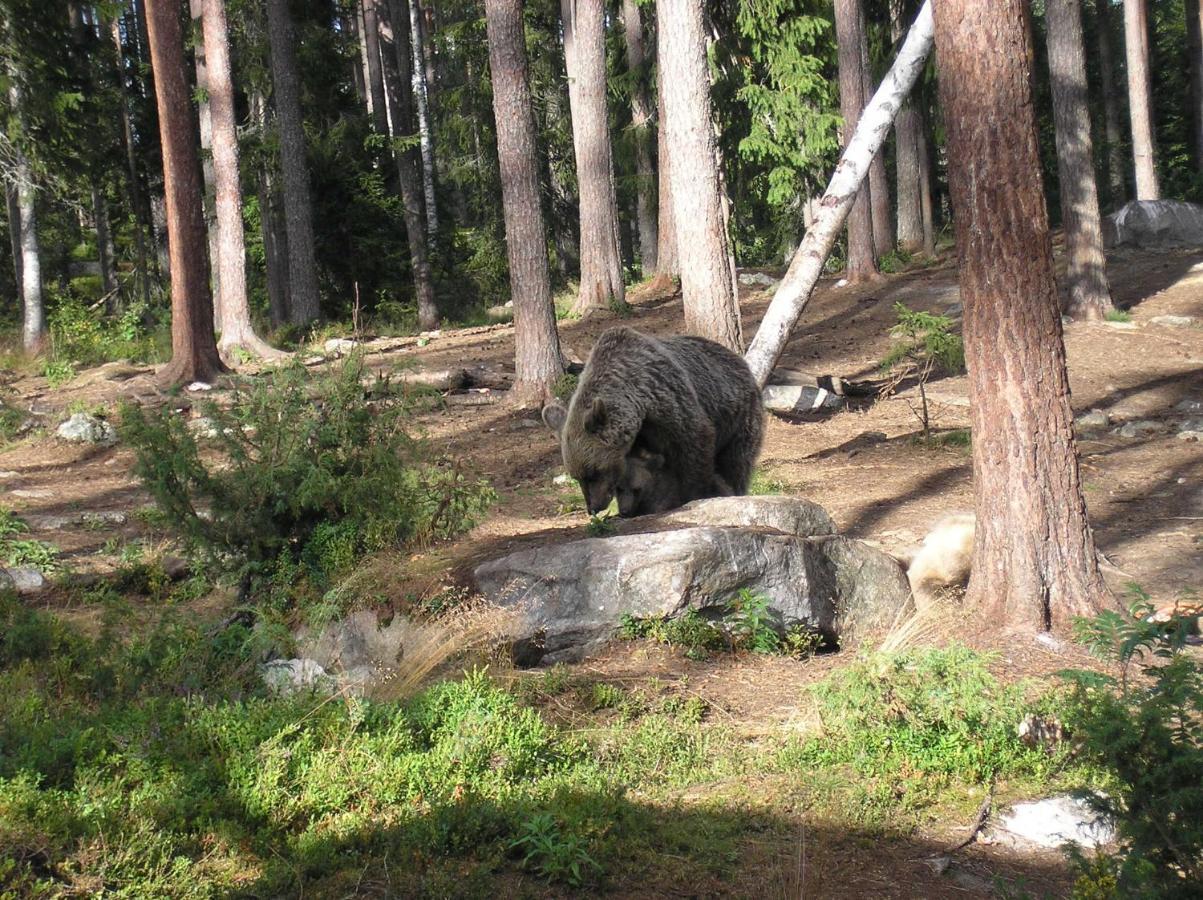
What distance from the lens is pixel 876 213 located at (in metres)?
26.0

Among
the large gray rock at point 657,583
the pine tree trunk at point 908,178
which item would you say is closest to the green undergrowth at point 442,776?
the large gray rock at point 657,583

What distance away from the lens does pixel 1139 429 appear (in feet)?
43.6

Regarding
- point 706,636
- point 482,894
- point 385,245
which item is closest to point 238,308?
point 385,245

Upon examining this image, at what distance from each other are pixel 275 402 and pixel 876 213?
20762 millimetres

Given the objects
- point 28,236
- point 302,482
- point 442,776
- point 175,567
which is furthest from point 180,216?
point 442,776

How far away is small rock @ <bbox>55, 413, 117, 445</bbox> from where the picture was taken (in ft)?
48.4

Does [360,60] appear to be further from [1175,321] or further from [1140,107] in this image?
[1175,321]

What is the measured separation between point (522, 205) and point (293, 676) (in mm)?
9709

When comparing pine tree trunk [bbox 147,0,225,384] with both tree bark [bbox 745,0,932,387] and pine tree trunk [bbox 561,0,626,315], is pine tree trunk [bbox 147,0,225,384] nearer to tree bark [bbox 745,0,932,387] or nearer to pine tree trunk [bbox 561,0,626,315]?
pine tree trunk [bbox 561,0,626,315]

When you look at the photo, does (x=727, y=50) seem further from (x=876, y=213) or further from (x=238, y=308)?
(x=238, y=308)

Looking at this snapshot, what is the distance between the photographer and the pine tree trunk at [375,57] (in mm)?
28547

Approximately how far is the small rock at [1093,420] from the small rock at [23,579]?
38.7ft

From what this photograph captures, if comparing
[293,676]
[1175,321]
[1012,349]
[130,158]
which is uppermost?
[130,158]

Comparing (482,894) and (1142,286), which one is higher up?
(1142,286)
